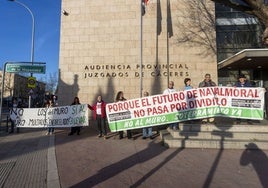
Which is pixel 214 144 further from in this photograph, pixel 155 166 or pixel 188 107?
pixel 155 166

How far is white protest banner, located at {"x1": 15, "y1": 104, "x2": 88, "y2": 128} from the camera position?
451 inches

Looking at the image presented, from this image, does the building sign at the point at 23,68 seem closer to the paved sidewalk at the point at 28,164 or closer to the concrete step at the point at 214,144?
the paved sidewalk at the point at 28,164

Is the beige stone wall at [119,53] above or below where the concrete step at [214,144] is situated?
above

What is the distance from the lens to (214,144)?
8.36 meters

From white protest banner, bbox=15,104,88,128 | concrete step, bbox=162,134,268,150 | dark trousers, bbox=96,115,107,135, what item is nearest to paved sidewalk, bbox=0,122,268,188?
concrete step, bbox=162,134,268,150

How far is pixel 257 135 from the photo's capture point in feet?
28.4

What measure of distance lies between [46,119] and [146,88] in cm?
604

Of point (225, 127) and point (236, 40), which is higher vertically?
point (236, 40)

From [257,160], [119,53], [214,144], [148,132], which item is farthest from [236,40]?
[257,160]

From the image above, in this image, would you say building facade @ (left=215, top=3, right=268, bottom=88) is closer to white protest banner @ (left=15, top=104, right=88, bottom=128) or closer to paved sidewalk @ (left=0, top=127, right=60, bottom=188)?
white protest banner @ (left=15, top=104, right=88, bottom=128)

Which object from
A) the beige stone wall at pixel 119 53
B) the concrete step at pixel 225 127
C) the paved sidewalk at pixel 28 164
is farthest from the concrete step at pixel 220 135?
the beige stone wall at pixel 119 53

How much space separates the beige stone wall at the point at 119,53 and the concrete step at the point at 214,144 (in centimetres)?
712

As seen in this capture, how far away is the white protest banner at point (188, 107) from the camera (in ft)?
30.2

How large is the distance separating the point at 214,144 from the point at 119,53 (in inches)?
364
